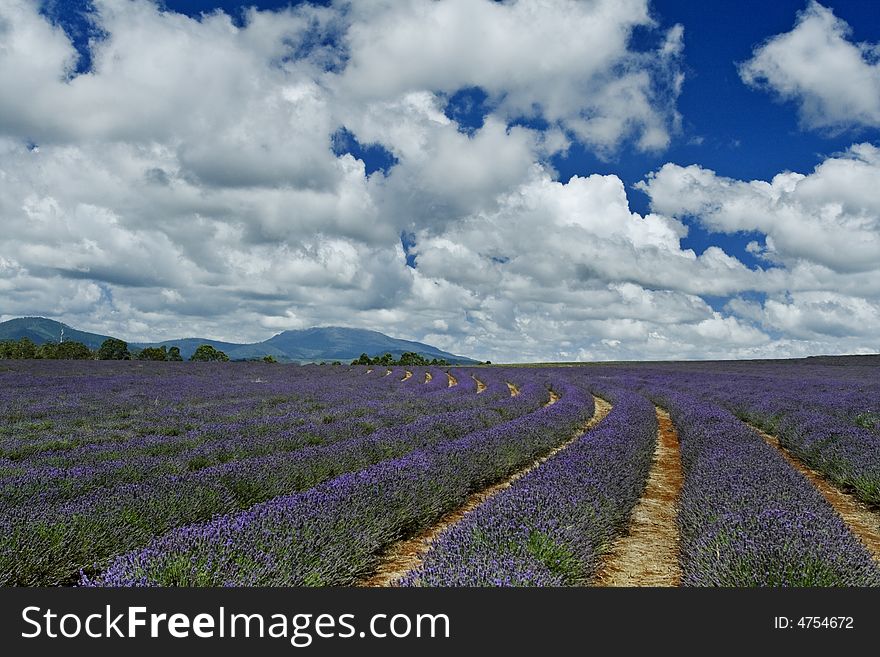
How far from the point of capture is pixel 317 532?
3.84 metres

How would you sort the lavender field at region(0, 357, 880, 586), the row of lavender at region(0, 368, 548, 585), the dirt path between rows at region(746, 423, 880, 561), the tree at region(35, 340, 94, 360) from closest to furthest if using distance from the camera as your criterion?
the lavender field at region(0, 357, 880, 586), the row of lavender at region(0, 368, 548, 585), the dirt path between rows at region(746, 423, 880, 561), the tree at region(35, 340, 94, 360)

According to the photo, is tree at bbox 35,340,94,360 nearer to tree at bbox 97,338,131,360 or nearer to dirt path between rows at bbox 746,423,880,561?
tree at bbox 97,338,131,360

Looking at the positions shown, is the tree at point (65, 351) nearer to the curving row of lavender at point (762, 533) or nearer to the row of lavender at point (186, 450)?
the row of lavender at point (186, 450)

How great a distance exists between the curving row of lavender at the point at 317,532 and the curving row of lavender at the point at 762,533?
229cm

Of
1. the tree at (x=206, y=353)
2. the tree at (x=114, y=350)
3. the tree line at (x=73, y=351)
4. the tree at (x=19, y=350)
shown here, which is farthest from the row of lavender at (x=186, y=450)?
the tree at (x=19, y=350)

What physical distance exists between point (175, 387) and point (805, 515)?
1984 centimetres

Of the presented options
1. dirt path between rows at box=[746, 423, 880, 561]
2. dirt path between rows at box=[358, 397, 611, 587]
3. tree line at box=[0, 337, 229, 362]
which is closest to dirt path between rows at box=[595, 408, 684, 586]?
dirt path between rows at box=[358, 397, 611, 587]

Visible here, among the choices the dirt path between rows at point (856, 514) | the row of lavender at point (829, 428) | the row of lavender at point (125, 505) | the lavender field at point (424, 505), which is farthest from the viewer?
the row of lavender at point (829, 428)

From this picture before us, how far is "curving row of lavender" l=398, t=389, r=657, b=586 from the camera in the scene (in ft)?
10.2

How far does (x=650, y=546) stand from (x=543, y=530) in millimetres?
1698

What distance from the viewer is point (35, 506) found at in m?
4.37

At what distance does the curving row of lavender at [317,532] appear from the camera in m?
3.05

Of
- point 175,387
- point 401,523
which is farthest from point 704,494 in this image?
point 175,387

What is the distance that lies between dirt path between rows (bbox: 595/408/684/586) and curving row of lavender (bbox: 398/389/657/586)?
15 centimetres
